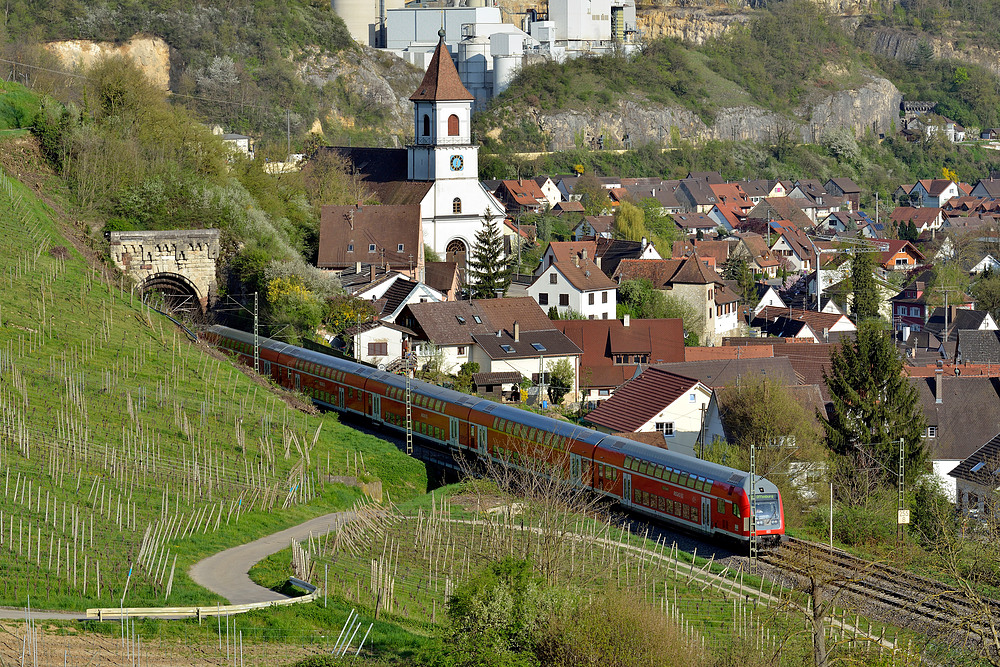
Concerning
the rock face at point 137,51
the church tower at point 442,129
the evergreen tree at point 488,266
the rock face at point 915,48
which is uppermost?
the rock face at point 915,48

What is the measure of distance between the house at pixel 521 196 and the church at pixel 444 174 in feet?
80.2

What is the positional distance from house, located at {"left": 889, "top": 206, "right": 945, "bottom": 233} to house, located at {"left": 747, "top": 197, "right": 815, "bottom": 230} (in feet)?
23.8

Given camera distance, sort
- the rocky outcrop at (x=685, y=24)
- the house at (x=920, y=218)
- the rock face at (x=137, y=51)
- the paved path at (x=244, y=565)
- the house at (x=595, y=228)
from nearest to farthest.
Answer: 1. the paved path at (x=244, y=565)
2. the house at (x=595, y=228)
3. the rock face at (x=137, y=51)
4. the house at (x=920, y=218)
5. the rocky outcrop at (x=685, y=24)

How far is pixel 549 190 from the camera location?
95938mm

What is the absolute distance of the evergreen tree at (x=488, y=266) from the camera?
5722 cm

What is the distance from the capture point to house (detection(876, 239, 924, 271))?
3411 inches

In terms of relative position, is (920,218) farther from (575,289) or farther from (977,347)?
(575,289)

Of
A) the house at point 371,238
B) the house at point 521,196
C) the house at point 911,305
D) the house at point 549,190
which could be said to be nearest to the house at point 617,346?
the house at point 371,238

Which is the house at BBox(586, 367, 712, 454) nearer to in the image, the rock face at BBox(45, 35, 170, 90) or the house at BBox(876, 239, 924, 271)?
the house at BBox(876, 239, 924, 271)

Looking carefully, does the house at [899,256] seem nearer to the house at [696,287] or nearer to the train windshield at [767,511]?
the house at [696,287]

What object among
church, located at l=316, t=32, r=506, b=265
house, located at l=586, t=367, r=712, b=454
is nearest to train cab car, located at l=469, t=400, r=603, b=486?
house, located at l=586, t=367, r=712, b=454

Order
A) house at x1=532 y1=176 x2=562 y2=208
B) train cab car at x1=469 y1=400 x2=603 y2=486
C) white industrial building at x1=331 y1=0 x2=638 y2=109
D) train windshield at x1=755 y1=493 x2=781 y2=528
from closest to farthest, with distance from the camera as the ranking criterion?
1. train windshield at x1=755 y1=493 x2=781 y2=528
2. train cab car at x1=469 y1=400 x2=603 y2=486
3. house at x1=532 y1=176 x2=562 y2=208
4. white industrial building at x1=331 y1=0 x2=638 y2=109

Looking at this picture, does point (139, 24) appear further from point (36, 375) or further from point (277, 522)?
point (277, 522)

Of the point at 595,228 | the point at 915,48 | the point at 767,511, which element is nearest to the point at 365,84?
the point at 595,228
